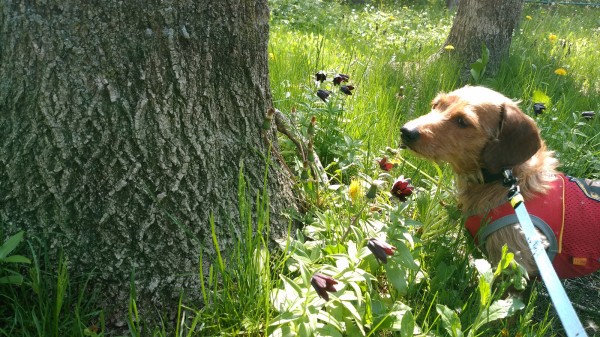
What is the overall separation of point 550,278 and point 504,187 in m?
0.91

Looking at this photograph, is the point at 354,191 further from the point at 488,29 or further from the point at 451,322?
the point at 488,29

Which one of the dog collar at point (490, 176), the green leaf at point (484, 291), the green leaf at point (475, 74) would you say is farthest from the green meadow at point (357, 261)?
the green leaf at point (475, 74)

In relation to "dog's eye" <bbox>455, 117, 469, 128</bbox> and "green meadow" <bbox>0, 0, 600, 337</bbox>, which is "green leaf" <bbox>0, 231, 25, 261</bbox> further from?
"dog's eye" <bbox>455, 117, 469, 128</bbox>

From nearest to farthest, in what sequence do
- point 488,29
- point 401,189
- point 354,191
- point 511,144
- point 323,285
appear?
point 323,285 → point 401,189 → point 354,191 → point 511,144 → point 488,29

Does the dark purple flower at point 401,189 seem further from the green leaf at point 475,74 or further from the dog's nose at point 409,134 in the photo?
the green leaf at point 475,74

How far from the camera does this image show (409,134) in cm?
238

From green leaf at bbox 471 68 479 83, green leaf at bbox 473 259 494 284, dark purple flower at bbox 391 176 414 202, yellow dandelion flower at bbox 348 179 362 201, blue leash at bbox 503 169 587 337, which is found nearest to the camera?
blue leash at bbox 503 169 587 337

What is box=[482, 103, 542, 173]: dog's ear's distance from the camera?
7.70ft

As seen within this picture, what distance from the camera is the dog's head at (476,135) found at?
236 cm

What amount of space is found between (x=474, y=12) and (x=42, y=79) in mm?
4505

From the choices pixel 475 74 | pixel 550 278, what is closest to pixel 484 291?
pixel 550 278

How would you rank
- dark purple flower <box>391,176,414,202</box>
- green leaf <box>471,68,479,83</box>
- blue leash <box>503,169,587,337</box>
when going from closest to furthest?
blue leash <box>503,169,587,337</box> → dark purple flower <box>391,176,414,202</box> → green leaf <box>471,68,479,83</box>

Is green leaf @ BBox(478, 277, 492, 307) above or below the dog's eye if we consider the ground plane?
below

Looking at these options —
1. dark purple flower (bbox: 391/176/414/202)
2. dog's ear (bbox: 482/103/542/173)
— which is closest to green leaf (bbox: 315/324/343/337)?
dark purple flower (bbox: 391/176/414/202)
